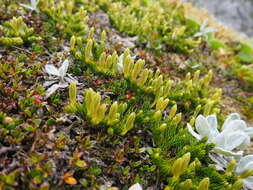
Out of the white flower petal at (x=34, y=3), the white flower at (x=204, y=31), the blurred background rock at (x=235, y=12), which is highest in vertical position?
the white flower at (x=204, y=31)

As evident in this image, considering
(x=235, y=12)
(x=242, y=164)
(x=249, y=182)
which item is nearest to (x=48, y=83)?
(x=242, y=164)

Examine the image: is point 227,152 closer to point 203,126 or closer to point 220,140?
point 220,140

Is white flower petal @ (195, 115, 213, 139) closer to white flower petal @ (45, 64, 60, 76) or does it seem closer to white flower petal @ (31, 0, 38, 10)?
white flower petal @ (45, 64, 60, 76)

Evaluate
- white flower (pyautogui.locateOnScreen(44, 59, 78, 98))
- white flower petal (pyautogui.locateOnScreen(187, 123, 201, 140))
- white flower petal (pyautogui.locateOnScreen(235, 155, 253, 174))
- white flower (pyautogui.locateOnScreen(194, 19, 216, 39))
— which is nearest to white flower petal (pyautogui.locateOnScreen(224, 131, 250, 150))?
white flower petal (pyautogui.locateOnScreen(235, 155, 253, 174))

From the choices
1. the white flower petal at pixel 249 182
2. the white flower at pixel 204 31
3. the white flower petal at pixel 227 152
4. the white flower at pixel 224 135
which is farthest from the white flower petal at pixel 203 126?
the white flower at pixel 204 31

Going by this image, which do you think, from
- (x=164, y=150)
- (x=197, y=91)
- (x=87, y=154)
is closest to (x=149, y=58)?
(x=197, y=91)

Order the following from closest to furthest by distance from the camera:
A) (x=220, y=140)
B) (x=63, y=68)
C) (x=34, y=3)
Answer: (x=220, y=140) < (x=63, y=68) < (x=34, y=3)

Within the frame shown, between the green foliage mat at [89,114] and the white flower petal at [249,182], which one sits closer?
the green foliage mat at [89,114]

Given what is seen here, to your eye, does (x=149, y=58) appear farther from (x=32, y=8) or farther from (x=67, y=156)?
(x=67, y=156)

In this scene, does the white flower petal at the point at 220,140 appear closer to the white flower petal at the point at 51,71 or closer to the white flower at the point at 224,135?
the white flower at the point at 224,135
